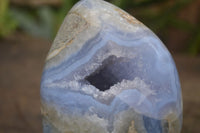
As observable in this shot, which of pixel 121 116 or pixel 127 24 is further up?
pixel 127 24

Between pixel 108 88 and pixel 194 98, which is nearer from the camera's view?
pixel 108 88

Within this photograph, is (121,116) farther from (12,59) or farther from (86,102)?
(12,59)

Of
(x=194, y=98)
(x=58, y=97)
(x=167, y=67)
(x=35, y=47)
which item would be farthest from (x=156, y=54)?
(x=35, y=47)

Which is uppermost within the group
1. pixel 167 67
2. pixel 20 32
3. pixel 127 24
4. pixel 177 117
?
pixel 127 24

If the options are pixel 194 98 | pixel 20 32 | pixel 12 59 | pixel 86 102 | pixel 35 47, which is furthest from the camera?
pixel 20 32

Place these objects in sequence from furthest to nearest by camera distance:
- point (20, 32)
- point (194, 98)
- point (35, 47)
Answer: point (20, 32) → point (35, 47) → point (194, 98)
